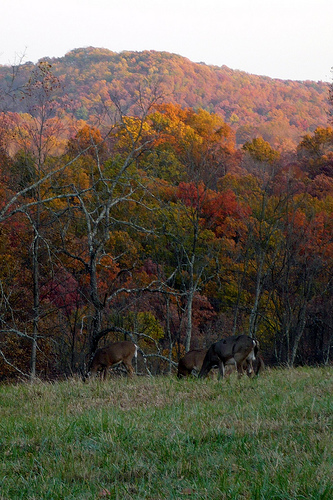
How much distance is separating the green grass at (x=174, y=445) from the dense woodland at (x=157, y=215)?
350 centimetres

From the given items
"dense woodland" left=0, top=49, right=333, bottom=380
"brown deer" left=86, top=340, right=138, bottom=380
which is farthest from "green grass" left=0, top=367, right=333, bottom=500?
"brown deer" left=86, top=340, right=138, bottom=380

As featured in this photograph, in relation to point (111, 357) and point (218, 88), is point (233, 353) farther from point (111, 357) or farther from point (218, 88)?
point (218, 88)

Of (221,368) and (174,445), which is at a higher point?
(174,445)

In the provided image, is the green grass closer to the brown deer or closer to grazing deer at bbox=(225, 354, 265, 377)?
grazing deer at bbox=(225, 354, 265, 377)

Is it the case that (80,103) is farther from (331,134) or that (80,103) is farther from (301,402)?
(301,402)

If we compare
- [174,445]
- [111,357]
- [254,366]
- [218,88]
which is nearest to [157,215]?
[111,357]

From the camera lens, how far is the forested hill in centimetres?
12374

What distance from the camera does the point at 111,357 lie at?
13.9m

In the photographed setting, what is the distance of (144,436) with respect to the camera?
5637mm

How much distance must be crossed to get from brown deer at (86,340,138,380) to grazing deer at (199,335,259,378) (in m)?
2.85

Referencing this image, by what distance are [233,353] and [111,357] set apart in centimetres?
376

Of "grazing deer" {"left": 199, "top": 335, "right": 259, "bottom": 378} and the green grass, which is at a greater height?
the green grass

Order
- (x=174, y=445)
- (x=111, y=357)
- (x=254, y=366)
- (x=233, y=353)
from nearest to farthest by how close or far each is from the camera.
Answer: (x=174, y=445) < (x=233, y=353) < (x=254, y=366) < (x=111, y=357)

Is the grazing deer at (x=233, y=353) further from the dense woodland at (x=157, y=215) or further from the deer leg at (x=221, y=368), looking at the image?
the dense woodland at (x=157, y=215)
